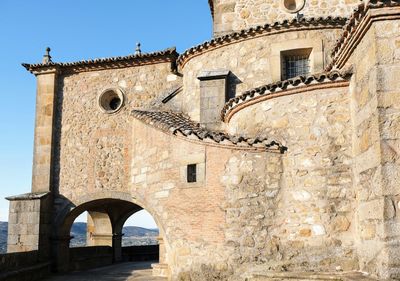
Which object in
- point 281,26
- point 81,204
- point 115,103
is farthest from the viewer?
point 115,103

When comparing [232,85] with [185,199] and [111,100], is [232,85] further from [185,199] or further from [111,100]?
[111,100]

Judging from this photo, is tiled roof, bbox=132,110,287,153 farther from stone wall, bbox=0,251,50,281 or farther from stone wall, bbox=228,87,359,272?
stone wall, bbox=0,251,50,281

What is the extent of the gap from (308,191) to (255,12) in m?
7.07

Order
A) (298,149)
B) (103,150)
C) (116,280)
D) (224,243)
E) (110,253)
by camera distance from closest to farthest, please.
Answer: (298,149)
(224,243)
(116,280)
(103,150)
(110,253)

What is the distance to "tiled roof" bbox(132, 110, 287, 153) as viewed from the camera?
9133mm

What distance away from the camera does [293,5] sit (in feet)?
45.7

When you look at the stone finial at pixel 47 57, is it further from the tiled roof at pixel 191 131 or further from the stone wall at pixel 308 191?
the stone wall at pixel 308 191

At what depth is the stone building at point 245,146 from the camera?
7.29 metres

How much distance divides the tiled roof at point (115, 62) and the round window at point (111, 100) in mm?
826

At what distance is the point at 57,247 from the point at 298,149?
379 inches

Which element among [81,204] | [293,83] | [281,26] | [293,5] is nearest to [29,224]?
[81,204]

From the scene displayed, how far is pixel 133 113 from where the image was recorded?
13633 mm

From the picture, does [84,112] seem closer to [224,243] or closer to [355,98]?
[224,243]

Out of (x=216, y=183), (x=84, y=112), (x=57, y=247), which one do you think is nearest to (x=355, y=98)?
(x=216, y=183)
